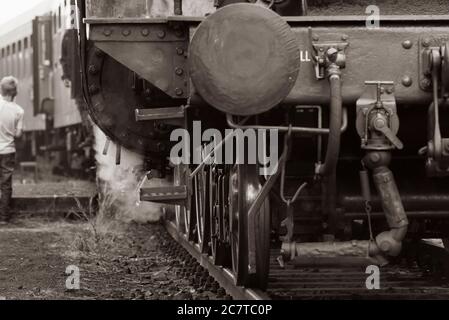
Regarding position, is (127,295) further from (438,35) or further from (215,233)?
(438,35)

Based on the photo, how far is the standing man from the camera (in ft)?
33.4

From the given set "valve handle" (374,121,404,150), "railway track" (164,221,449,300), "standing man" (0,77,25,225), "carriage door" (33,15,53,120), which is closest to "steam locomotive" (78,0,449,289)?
"valve handle" (374,121,404,150)

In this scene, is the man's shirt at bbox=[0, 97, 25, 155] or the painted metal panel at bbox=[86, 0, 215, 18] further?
the man's shirt at bbox=[0, 97, 25, 155]

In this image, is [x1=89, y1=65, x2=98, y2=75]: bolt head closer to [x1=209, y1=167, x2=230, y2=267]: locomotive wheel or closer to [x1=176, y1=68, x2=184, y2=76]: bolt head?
[x1=209, y1=167, x2=230, y2=267]: locomotive wheel

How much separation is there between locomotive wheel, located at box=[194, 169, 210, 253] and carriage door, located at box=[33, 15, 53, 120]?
11.4 m

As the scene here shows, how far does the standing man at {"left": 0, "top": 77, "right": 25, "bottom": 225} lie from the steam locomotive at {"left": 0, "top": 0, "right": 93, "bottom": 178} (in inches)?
87.4

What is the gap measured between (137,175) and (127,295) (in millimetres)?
4794

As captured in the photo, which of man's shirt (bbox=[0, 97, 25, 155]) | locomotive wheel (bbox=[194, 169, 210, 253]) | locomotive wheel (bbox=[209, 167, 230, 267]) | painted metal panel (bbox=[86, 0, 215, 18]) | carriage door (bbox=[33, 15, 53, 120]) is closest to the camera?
painted metal panel (bbox=[86, 0, 215, 18])

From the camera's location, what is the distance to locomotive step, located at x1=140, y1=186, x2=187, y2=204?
4.94m

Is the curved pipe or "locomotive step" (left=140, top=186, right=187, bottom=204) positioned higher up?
the curved pipe

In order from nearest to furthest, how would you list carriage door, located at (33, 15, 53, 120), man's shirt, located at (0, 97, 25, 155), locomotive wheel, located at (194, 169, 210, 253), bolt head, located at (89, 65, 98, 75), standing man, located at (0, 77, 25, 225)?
bolt head, located at (89, 65, 98, 75) < locomotive wheel, located at (194, 169, 210, 253) < standing man, located at (0, 77, 25, 225) < man's shirt, located at (0, 97, 25, 155) < carriage door, located at (33, 15, 53, 120)

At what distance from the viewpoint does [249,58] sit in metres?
4.19

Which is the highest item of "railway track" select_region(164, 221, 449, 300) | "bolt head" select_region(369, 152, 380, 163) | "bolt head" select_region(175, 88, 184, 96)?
"bolt head" select_region(175, 88, 184, 96)
